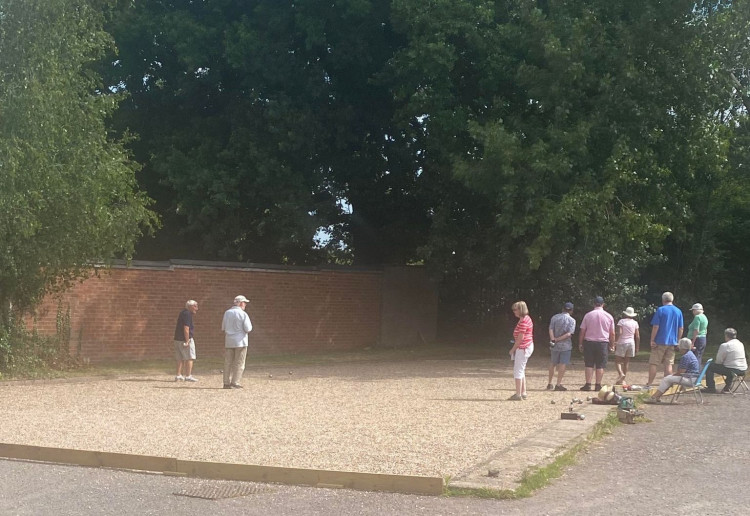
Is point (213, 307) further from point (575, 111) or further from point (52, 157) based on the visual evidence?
point (575, 111)

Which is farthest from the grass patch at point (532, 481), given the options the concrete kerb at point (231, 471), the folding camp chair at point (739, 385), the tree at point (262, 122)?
the tree at point (262, 122)

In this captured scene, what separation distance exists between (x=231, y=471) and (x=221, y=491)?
551 millimetres

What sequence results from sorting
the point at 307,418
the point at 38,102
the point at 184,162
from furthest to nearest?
the point at 184,162 < the point at 38,102 < the point at 307,418

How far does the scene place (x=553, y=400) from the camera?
15617mm

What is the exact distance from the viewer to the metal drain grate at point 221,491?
8.57m

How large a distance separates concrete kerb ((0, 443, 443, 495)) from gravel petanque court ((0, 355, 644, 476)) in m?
0.34

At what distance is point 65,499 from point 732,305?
32.4 metres

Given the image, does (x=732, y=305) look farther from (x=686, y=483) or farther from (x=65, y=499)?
(x=65, y=499)

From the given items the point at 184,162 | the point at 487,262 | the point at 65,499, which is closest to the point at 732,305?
the point at 487,262

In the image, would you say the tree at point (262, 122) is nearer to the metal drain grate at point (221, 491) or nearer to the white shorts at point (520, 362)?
the white shorts at point (520, 362)

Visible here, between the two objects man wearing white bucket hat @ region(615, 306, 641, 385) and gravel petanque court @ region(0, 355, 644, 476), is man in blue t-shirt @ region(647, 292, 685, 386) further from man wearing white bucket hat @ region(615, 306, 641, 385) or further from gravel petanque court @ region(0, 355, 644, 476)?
gravel petanque court @ region(0, 355, 644, 476)

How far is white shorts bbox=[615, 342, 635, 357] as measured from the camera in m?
17.7

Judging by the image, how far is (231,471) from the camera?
934 centimetres

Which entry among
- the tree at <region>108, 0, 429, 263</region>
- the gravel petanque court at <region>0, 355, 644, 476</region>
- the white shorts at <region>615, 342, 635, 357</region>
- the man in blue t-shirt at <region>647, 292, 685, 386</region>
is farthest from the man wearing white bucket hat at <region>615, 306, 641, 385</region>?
the tree at <region>108, 0, 429, 263</region>
